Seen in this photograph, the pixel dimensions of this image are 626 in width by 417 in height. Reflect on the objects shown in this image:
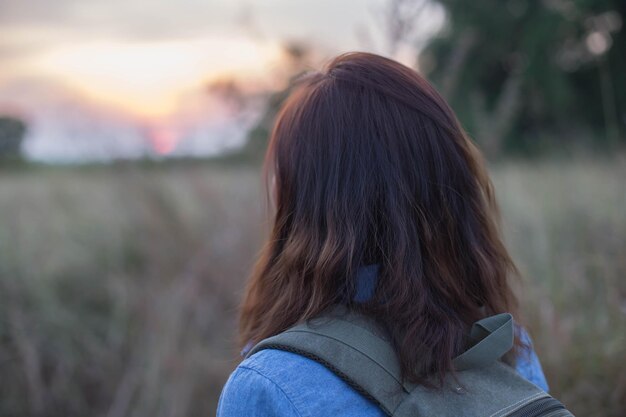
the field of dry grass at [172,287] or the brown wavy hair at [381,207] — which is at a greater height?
the brown wavy hair at [381,207]

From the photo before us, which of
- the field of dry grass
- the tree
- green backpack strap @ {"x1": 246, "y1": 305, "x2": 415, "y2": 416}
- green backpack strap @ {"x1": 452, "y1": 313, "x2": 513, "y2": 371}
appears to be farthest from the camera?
the tree

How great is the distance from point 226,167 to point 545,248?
2.07m

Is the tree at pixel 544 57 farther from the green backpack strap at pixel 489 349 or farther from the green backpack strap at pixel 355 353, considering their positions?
the green backpack strap at pixel 355 353

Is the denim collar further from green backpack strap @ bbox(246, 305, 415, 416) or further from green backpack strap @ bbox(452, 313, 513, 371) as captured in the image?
green backpack strap @ bbox(452, 313, 513, 371)

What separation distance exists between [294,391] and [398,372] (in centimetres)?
17

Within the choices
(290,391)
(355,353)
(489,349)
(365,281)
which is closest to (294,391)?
(290,391)

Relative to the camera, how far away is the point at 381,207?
115 centimetres

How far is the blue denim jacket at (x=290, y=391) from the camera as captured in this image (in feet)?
3.17

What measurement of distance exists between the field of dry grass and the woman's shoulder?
1781 millimetres

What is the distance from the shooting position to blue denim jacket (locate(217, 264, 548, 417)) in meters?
0.97

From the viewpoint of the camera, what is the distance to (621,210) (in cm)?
347

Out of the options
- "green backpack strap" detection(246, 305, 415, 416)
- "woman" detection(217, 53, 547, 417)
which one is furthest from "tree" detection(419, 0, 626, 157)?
"green backpack strap" detection(246, 305, 415, 416)

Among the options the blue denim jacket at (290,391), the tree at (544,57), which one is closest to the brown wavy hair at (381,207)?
the blue denim jacket at (290,391)

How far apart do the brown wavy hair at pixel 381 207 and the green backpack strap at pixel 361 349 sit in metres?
0.04
